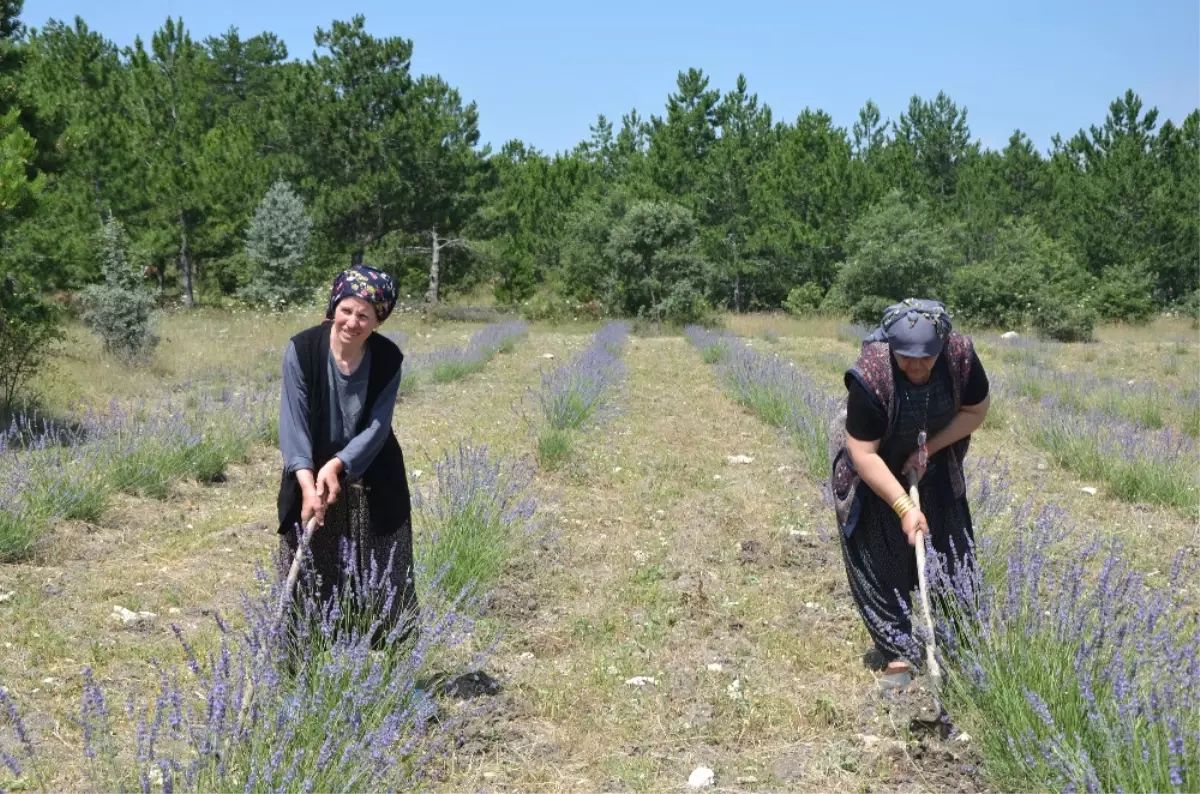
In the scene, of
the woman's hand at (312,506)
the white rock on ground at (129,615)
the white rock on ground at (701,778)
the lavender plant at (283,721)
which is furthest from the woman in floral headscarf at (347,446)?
the white rock on ground at (129,615)

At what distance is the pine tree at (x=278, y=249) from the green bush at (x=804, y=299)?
15.7m

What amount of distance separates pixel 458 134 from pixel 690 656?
26.7m

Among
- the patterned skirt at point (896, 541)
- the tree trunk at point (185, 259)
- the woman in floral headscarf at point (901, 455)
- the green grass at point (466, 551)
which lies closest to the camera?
the woman in floral headscarf at point (901, 455)

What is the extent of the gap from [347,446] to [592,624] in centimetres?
166

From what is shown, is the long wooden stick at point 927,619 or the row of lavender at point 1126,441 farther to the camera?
the row of lavender at point 1126,441

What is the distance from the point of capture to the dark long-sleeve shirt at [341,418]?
132 inches

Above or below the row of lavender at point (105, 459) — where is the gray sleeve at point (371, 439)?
above

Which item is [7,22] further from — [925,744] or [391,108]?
[391,108]

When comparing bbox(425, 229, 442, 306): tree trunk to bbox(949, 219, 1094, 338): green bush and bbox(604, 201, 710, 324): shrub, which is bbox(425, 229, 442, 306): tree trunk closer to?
bbox(604, 201, 710, 324): shrub

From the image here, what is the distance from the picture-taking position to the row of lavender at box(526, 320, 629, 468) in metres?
7.46

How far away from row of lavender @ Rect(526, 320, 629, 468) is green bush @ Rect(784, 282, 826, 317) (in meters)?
22.4

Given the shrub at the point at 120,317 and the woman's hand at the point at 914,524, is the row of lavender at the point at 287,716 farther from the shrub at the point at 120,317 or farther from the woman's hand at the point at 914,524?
the shrub at the point at 120,317

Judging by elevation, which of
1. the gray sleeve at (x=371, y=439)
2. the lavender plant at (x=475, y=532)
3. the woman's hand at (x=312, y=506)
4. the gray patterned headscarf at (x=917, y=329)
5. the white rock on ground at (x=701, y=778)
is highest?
the gray patterned headscarf at (x=917, y=329)

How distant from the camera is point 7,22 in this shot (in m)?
9.05
